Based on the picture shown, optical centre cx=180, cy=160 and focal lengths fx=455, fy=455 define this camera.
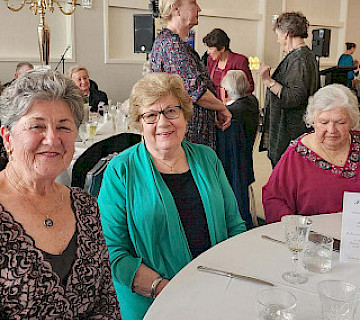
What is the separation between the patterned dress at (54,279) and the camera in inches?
47.0

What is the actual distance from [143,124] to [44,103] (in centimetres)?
73

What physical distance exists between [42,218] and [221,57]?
5.27 m

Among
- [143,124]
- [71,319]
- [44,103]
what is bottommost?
[71,319]

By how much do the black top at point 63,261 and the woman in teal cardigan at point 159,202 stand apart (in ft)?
1.45

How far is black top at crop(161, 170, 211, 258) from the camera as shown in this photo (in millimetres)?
1886

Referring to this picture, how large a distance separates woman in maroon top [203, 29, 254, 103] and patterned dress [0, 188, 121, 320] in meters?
4.59

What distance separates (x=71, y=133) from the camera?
4.39ft

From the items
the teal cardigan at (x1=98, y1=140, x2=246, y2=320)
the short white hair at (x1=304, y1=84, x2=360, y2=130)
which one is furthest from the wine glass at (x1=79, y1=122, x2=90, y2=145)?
the short white hair at (x1=304, y1=84, x2=360, y2=130)

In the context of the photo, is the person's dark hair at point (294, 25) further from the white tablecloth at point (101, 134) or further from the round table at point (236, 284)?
the round table at point (236, 284)

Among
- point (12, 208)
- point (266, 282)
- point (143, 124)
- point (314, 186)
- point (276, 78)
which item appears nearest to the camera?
point (12, 208)

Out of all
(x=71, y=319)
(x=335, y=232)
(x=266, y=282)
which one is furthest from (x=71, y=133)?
(x=335, y=232)

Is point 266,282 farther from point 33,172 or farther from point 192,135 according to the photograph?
point 192,135

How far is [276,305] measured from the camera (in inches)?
45.6

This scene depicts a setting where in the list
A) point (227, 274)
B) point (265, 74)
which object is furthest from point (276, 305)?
point (265, 74)
